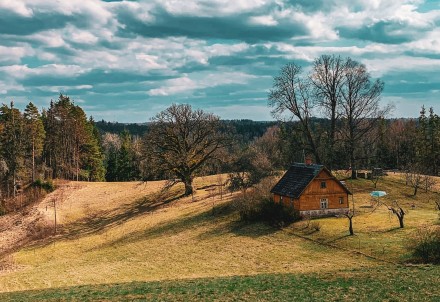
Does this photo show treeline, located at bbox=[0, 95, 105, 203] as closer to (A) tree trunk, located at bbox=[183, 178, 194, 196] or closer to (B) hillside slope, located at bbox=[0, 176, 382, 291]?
(B) hillside slope, located at bbox=[0, 176, 382, 291]

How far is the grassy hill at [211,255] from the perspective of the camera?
24891mm

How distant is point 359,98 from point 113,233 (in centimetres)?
3950

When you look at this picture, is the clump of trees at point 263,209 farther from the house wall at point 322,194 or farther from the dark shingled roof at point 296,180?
the house wall at point 322,194

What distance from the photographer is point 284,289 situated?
80.1ft

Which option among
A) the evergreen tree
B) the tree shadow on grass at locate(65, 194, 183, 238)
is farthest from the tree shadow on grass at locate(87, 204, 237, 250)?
the evergreen tree

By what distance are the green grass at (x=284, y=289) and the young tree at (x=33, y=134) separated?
5807 cm

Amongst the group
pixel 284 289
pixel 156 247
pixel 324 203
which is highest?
pixel 324 203

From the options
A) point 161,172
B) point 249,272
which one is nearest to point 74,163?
point 161,172

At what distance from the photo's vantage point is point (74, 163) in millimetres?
93250

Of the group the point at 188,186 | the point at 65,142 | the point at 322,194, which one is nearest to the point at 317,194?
the point at 322,194

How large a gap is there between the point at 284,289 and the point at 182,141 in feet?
161

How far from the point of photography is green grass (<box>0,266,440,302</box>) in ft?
73.4

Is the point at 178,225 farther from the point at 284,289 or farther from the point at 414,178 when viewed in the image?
the point at 414,178

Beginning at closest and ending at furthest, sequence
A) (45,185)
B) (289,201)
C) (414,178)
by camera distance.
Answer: (289,201) < (414,178) < (45,185)
